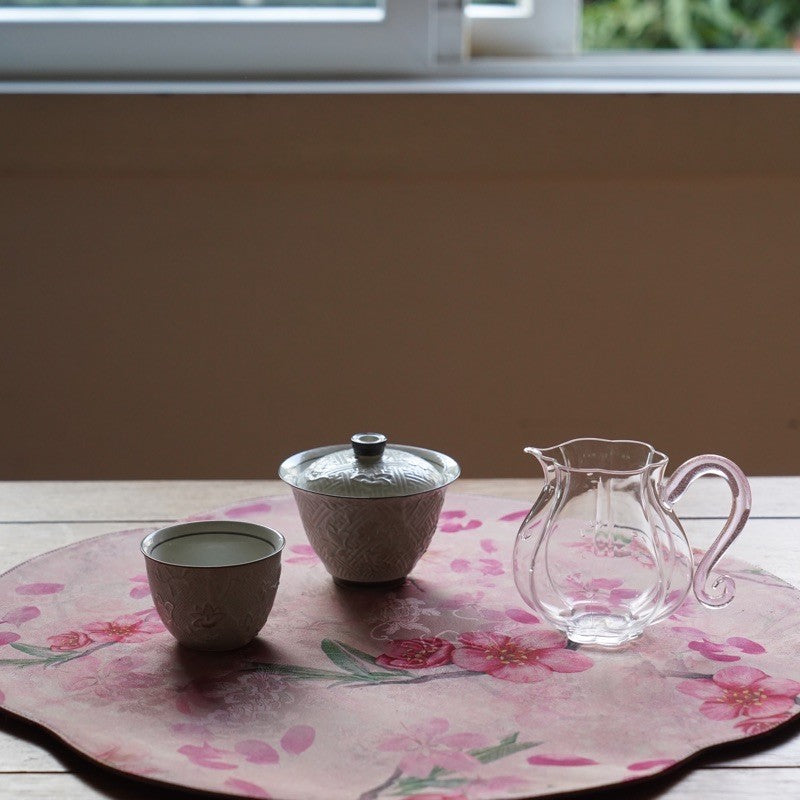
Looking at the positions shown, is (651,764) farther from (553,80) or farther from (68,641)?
(553,80)

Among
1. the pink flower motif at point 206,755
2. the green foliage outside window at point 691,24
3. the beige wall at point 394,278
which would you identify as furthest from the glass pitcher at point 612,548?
the green foliage outside window at point 691,24

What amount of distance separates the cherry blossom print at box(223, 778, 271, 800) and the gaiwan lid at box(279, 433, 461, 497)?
234 mm

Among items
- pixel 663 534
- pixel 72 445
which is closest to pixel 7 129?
pixel 72 445

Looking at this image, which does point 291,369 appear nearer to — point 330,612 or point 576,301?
point 576,301

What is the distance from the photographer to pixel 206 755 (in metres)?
0.54

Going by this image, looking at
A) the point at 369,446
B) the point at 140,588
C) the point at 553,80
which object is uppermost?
the point at 553,80

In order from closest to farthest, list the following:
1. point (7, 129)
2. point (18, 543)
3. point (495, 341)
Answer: point (18, 543) → point (7, 129) → point (495, 341)

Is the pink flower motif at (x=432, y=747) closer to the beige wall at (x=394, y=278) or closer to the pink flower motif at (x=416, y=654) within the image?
the pink flower motif at (x=416, y=654)

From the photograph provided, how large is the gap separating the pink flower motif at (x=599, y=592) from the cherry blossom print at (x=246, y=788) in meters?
0.26

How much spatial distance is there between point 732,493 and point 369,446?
233mm

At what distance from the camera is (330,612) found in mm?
710

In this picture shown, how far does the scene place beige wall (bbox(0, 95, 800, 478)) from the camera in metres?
1.47

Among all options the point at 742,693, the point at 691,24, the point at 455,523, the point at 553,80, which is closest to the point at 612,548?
the point at 742,693

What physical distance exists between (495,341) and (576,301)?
0.42 ft
